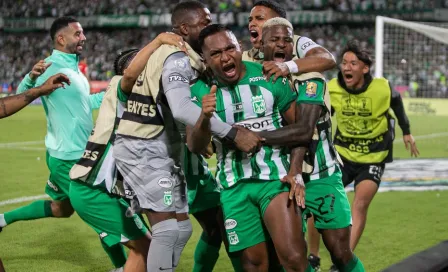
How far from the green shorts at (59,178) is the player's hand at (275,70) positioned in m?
2.89

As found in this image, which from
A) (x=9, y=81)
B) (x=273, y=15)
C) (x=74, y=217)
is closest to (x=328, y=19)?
(x=9, y=81)

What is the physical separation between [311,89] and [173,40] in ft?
3.19

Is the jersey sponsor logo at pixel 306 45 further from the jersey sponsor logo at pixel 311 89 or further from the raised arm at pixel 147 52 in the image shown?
the raised arm at pixel 147 52

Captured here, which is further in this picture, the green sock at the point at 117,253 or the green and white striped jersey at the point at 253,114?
the green sock at the point at 117,253

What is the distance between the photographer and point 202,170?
557cm

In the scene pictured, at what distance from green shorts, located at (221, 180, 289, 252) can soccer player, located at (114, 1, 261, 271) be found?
41 centimetres

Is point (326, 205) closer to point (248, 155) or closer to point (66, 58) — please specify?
point (248, 155)

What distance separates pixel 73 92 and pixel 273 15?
262cm

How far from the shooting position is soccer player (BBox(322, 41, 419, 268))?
703 centimetres

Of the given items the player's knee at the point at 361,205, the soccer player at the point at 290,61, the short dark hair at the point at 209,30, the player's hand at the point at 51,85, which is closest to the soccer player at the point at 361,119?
the player's knee at the point at 361,205

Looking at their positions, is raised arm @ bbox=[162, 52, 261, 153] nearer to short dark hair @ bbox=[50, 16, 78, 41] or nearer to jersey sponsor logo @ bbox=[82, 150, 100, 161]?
jersey sponsor logo @ bbox=[82, 150, 100, 161]

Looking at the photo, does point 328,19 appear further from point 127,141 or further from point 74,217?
point 127,141

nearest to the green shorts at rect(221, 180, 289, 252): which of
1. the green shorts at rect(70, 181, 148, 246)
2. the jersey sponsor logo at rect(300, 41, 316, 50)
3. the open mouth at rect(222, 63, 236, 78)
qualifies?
the open mouth at rect(222, 63, 236, 78)

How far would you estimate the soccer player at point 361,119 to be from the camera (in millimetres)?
7031
